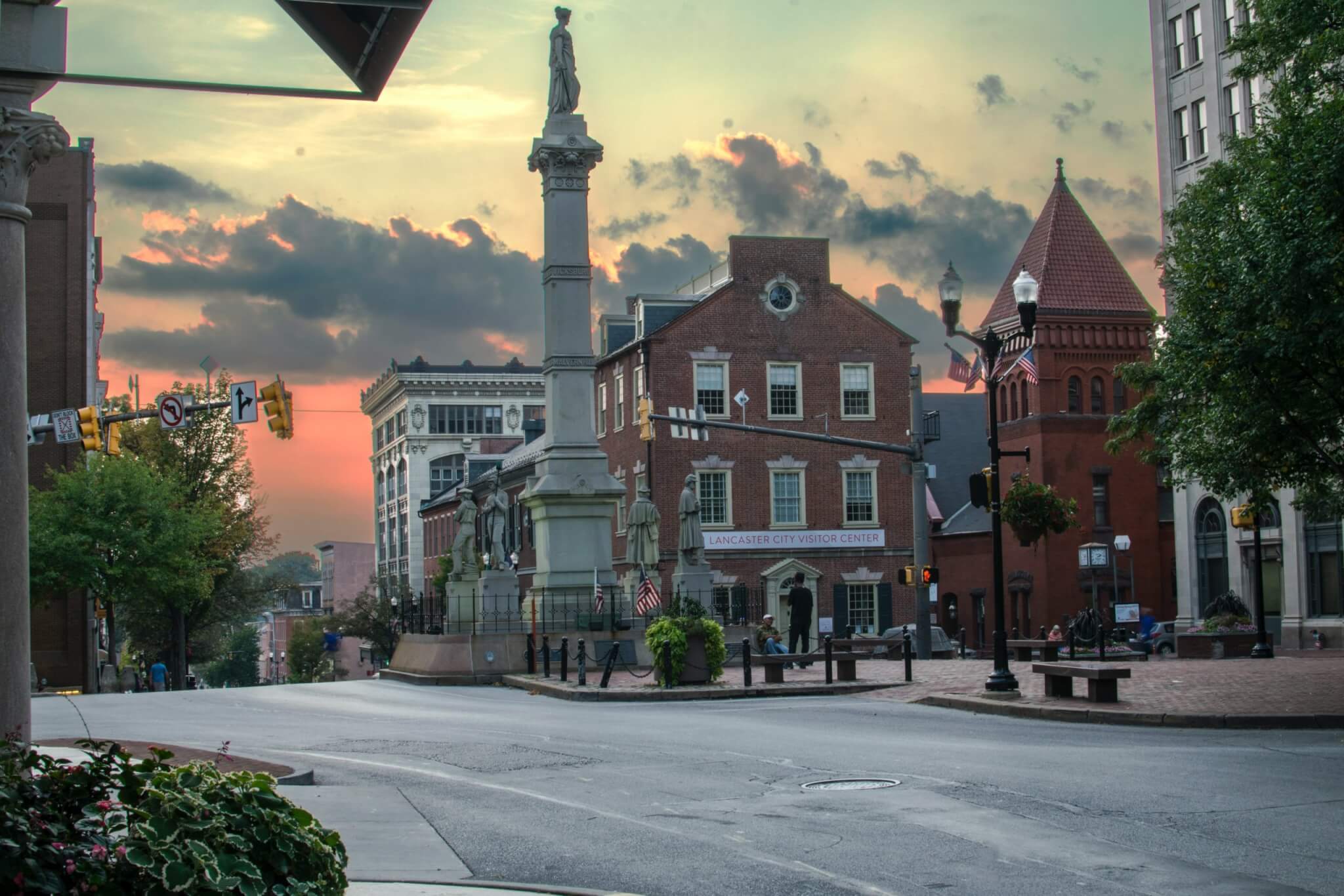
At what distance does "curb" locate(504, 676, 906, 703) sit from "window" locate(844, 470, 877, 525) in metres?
33.1

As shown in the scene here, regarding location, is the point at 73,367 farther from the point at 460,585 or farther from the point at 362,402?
the point at 362,402

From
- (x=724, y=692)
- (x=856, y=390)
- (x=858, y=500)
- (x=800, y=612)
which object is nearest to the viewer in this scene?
(x=724, y=692)

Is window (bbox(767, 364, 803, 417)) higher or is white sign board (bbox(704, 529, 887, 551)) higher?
window (bbox(767, 364, 803, 417))

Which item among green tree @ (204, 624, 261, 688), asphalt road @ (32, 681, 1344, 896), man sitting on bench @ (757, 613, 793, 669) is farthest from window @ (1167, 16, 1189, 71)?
green tree @ (204, 624, 261, 688)

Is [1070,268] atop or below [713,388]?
atop

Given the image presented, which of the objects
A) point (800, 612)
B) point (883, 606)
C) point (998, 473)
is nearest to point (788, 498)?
point (883, 606)

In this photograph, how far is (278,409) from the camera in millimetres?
29844

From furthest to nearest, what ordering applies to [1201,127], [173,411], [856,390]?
[856,390] < [1201,127] < [173,411]

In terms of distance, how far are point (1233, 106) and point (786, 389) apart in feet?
64.4

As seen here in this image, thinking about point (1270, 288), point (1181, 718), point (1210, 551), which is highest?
point (1270, 288)

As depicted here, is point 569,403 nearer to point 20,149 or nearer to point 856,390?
point 20,149

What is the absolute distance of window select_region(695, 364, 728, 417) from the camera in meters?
57.9

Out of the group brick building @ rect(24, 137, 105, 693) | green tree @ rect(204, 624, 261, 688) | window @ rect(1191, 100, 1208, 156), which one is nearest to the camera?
window @ rect(1191, 100, 1208, 156)

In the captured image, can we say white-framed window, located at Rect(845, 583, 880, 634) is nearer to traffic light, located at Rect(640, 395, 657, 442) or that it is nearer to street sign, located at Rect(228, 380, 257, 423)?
traffic light, located at Rect(640, 395, 657, 442)
